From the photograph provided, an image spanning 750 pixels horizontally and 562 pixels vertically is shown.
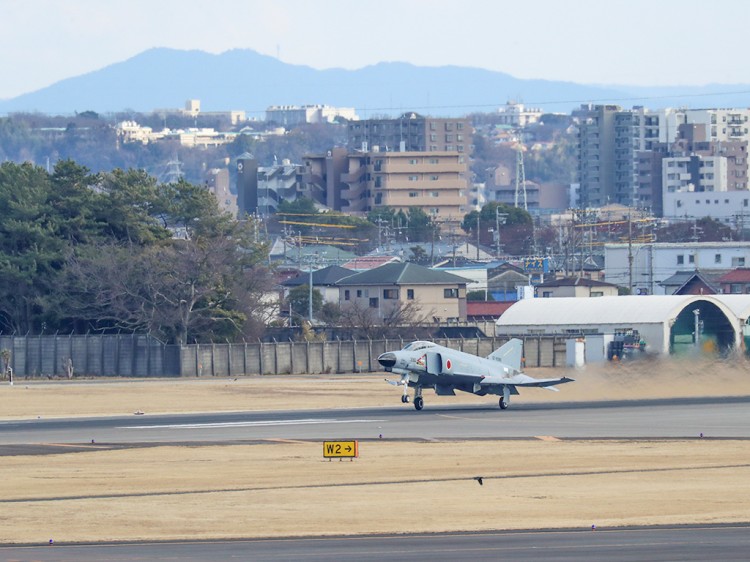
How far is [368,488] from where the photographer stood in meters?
34.0

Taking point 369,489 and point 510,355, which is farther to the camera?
point 510,355

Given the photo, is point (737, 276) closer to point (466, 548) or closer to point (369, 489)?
point (369, 489)

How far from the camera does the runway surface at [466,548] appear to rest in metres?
24.4

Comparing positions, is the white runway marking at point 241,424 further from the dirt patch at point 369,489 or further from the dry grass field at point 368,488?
the dirt patch at point 369,489

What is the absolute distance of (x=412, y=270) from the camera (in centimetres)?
11056

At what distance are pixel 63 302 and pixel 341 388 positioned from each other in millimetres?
23533

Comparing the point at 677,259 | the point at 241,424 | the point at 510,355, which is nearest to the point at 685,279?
the point at 677,259

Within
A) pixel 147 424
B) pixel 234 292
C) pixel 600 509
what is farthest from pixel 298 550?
pixel 234 292

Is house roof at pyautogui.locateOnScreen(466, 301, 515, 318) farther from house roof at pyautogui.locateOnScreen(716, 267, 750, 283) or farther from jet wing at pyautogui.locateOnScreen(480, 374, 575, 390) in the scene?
jet wing at pyautogui.locateOnScreen(480, 374, 575, 390)

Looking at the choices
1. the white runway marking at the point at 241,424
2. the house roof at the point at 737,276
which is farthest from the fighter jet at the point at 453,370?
the house roof at the point at 737,276

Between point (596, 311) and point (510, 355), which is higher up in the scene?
point (510, 355)

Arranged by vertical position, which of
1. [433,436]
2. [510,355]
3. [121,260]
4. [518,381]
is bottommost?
[433,436]

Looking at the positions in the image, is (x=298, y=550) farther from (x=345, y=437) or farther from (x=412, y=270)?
(x=412, y=270)

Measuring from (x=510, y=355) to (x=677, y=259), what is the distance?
79.1m
